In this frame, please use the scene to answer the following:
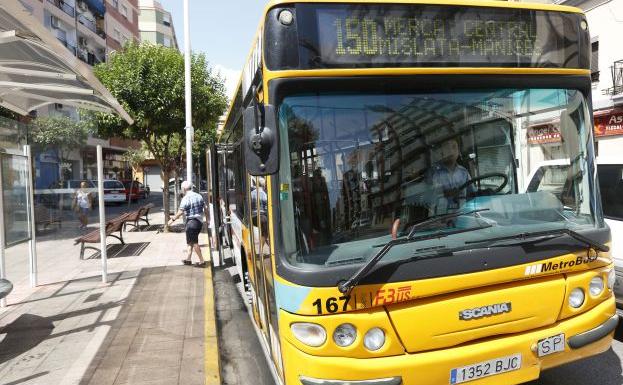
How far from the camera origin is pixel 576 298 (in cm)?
317

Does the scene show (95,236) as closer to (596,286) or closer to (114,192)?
(596,286)

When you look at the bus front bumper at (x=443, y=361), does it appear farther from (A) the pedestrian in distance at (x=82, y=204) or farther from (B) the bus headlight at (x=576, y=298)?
(A) the pedestrian in distance at (x=82, y=204)

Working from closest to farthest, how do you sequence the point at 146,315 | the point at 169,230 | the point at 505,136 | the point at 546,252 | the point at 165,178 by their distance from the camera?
the point at 546,252
the point at 505,136
the point at 146,315
the point at 169,230
the point at 165,178

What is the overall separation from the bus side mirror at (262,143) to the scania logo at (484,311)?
1422 mm

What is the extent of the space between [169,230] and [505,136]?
1333 centimetres

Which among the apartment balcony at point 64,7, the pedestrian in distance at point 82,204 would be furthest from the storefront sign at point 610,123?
the apartment balcony at point 64,7

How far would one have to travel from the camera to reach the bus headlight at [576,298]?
10.3ft

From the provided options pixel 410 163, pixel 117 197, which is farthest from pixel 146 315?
pixel 117 197

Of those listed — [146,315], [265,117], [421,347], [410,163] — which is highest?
[265,117]

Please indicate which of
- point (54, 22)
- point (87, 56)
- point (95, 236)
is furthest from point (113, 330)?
point (87, 56)

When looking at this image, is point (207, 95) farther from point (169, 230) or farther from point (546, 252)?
point (546, 252)

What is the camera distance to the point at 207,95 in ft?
53.0

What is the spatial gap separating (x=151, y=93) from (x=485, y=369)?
538 inches

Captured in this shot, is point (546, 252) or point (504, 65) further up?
point (504, 65)
